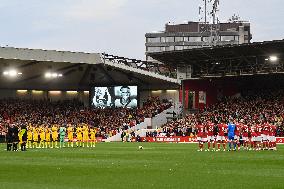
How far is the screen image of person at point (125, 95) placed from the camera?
3098 inches

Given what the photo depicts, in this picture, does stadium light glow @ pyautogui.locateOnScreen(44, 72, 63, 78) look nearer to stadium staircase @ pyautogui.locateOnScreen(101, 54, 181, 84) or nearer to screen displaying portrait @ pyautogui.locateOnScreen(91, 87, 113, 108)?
screen displaying portrait @ pyautogui.locateOnScreen(91, 87, 113, 108)

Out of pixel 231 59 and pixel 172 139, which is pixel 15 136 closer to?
pixel 172 139

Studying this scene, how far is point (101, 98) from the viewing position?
80.5 m

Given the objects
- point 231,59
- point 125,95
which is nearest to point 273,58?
point 231,59

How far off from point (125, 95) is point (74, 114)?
24.7 ft

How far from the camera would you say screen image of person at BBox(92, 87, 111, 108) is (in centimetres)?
7975

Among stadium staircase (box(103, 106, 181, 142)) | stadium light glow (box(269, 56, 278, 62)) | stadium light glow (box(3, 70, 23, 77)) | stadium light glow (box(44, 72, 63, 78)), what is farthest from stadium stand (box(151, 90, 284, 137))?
stadium light glow (box(3, 70, 23, 77))

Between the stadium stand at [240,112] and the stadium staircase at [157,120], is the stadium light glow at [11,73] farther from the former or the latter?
the stadium stand at [240,112]

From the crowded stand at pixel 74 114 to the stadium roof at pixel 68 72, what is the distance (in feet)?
8.66


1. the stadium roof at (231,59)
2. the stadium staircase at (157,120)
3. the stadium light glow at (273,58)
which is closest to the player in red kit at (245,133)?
the stadium roof at (231,59)

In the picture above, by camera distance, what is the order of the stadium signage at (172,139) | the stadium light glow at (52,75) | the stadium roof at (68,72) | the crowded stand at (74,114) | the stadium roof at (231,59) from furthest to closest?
1. the stadium light glow at (52,75)
2. the crowded stand at (74,114)
3. the stadium roof at (68,72)
4. the stadium roof at (231,59)
5. the stadium signage at (172,139)

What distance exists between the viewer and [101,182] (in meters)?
17.0

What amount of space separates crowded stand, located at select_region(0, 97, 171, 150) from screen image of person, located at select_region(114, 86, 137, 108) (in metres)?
1.28

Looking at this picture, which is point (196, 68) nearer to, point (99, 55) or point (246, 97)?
point (246, 97)
